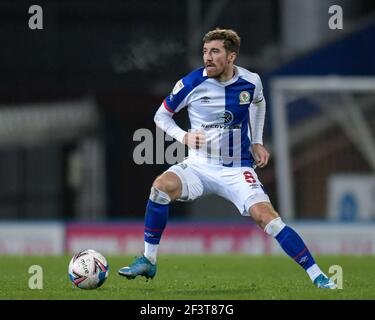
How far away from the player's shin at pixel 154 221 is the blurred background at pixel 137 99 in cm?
1171

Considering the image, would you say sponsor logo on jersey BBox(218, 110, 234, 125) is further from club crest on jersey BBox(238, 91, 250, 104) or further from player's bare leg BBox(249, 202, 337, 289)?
player's bare leg BBox(249, 202, 337, 289)

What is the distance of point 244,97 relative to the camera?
426 inches

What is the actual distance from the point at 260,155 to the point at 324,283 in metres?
1.23

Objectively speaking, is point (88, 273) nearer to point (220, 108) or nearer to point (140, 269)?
point (140, 269)

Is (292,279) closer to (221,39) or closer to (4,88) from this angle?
(221,39)

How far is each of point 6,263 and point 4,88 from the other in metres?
11.6

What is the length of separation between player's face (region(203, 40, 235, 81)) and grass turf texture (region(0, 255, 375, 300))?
1797mm

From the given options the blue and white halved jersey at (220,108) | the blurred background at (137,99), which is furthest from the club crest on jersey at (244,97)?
the blurred background at (137,99)

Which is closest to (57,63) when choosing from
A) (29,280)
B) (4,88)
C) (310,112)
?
(4,88)

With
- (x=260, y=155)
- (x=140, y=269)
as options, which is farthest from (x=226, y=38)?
(x=140, y=269)

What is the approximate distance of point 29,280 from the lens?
37.2 feet

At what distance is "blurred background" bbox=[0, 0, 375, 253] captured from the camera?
914 inches

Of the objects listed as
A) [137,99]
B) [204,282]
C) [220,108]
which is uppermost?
[137,99]

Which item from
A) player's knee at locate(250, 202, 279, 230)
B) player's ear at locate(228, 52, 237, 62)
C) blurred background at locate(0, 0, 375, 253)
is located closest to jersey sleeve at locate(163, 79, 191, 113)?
player's ear at locate(228, 52, 237, 62)
